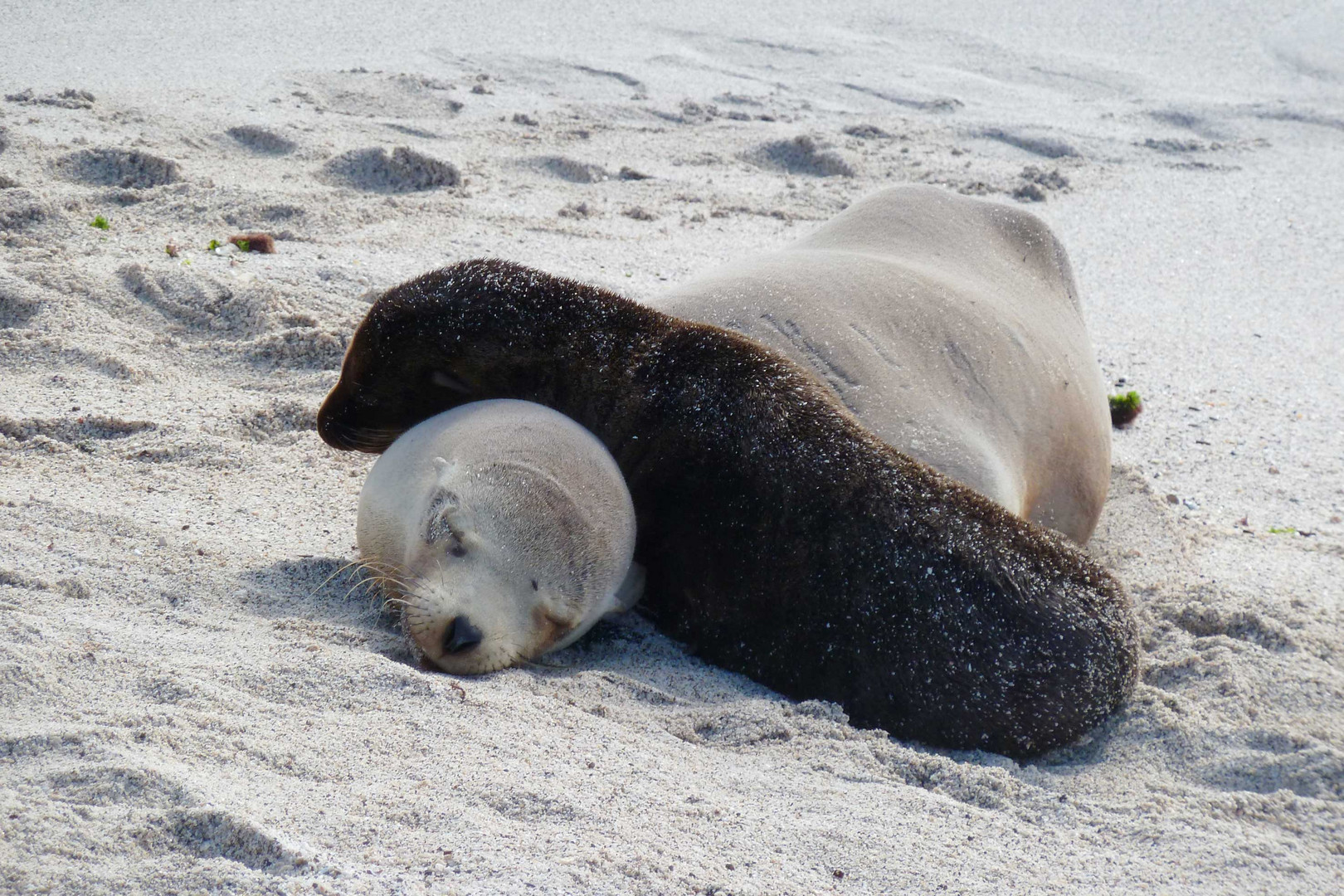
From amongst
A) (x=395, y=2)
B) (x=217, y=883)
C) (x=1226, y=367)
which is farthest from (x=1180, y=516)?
(x=395, y=2)

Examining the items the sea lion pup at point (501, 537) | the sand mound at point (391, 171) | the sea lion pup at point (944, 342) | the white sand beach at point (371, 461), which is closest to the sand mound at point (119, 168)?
the white sand beach at point (371, 461)

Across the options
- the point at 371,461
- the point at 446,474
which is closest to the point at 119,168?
the point at 371,461

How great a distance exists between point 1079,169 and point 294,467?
6077 millimetres

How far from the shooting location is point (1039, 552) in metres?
3.11

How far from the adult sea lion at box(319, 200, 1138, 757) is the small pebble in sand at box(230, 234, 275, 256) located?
2177mm

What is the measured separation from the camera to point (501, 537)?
10.2 ft

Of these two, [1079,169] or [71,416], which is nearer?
[71,416]

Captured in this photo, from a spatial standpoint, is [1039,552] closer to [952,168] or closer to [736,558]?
[736,558]

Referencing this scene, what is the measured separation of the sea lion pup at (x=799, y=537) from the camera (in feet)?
9.84

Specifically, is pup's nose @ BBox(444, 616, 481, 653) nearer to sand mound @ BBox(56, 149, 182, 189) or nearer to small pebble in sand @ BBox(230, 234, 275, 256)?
small pebble in sand @ BBox(230, 234, 275, 256)

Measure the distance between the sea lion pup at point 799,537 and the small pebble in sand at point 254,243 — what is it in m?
2.18

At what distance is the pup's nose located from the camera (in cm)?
295

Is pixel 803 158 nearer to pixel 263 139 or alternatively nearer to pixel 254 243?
pixel 263 139

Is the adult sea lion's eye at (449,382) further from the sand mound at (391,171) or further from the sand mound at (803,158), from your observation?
the sand mound at (803,158)
